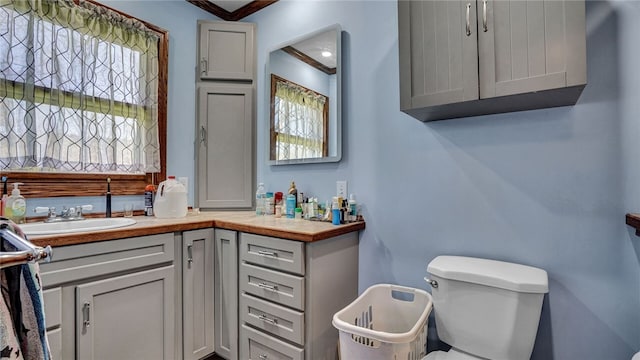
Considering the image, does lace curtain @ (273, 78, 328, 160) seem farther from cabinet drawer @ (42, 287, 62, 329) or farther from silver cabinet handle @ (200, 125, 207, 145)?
cabinet drawer @ (42, 287, 62, 329)

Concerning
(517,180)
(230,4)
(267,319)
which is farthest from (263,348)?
(230,4)

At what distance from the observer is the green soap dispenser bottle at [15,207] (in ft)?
5.04

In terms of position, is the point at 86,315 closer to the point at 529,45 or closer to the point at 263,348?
the point at 263,348

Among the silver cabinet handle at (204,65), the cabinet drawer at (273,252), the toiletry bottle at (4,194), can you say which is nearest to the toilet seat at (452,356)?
the cabinet drawer at (273,252)

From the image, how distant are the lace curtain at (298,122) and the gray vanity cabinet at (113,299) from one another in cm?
95

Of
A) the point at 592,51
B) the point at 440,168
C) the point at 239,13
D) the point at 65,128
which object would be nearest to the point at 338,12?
the point at 239,13

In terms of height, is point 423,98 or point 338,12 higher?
point 338,12

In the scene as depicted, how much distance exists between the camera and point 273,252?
5.16 ft

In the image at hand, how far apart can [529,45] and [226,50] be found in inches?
78.7

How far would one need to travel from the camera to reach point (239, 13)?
253 centimetres

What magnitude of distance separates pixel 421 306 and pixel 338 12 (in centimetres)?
181

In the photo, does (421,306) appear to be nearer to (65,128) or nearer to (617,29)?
(617,29)

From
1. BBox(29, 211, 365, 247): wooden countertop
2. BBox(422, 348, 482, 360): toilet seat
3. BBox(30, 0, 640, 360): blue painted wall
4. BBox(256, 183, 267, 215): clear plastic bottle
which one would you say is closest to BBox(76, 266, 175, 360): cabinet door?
BBox(29, 211, 365, 247): wooden countertop

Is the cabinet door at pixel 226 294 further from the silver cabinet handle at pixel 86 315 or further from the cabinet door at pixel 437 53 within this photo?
the cabinet door at pixel 437 53
